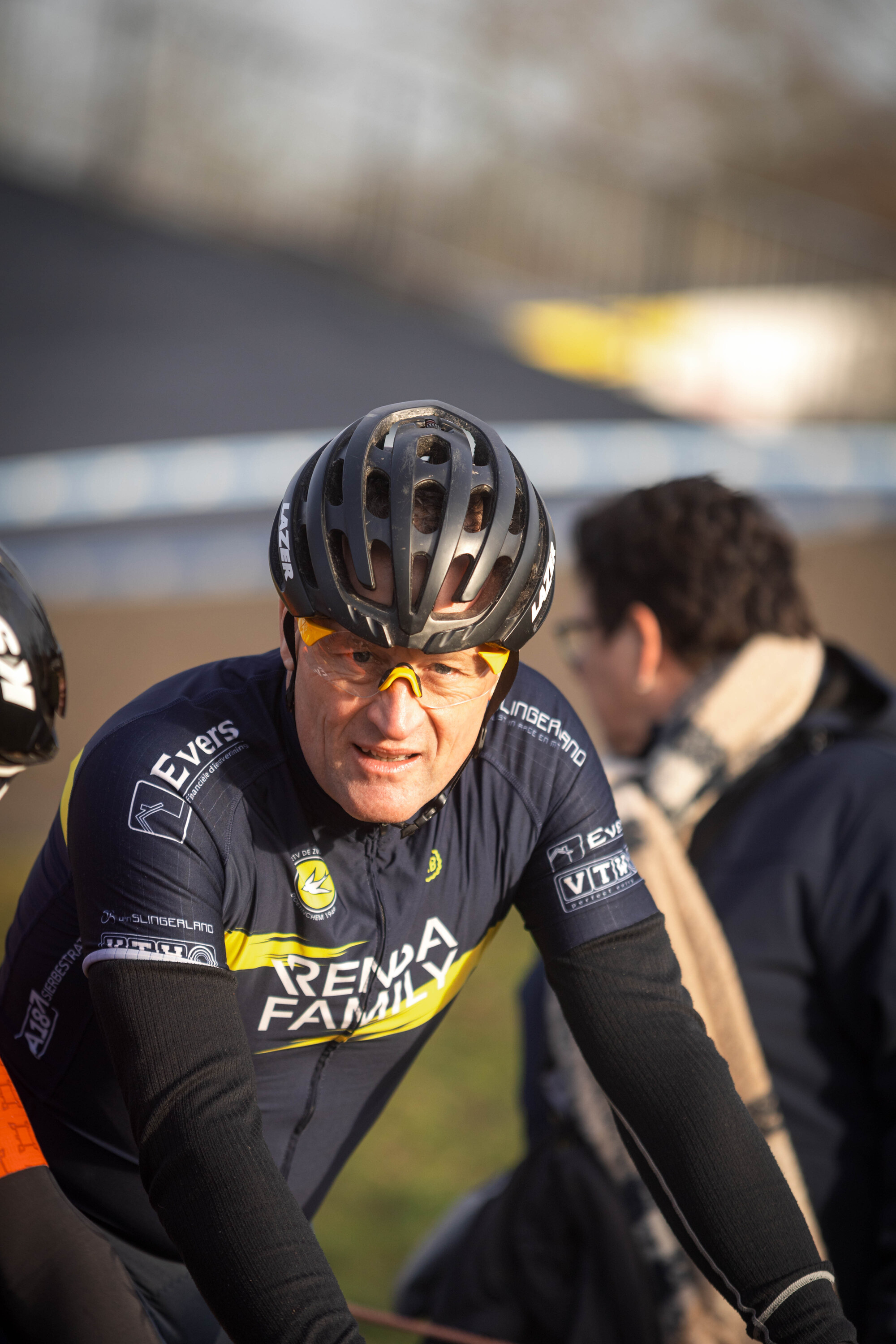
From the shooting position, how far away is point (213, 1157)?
1.62 metres

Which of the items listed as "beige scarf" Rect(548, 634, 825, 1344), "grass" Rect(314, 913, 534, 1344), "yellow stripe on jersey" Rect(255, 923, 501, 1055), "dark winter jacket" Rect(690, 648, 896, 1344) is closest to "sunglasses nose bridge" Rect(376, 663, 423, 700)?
"yellow stripe on jersey" Rect(255, 923, 501, 1055)

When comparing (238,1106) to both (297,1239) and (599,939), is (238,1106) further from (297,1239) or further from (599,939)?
(599,939)

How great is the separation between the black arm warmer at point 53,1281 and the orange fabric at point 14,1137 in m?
0.01

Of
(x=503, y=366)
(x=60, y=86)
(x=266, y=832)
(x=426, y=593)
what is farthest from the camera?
(x=60, y=86)

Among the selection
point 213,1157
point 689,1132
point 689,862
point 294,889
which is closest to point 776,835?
point 689,862

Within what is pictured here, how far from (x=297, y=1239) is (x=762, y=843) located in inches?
59.1

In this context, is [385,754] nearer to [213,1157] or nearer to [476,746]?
[476,746]

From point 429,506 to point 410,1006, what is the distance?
0.86 m

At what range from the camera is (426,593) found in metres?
1.77

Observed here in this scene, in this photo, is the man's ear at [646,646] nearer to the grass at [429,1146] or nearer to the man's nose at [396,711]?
the man's nose at [396,711]

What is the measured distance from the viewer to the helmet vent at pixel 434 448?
1888 millimetres

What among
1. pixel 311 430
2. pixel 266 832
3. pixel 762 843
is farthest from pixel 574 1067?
pixel 311 430

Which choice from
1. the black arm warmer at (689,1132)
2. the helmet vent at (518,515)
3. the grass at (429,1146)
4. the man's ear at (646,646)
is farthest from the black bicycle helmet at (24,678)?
the grass at (429,1146)

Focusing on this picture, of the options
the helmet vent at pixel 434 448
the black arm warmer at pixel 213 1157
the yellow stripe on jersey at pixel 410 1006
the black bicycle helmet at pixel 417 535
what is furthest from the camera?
the yellow stripe on jersey at pixel 410 1006
